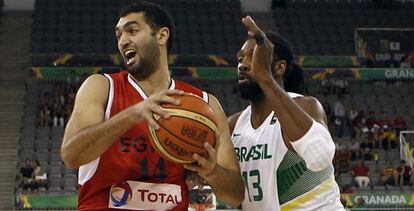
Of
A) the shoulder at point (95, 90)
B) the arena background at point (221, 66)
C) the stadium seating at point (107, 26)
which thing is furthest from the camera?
the stadium seating at point (107, 26)

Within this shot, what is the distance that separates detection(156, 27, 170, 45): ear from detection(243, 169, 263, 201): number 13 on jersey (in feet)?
2.76

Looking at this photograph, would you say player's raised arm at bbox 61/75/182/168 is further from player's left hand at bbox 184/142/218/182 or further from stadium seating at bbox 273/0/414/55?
stadium seating at bbox 273/0/414/55

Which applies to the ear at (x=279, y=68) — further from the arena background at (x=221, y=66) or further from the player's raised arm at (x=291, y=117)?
the arena background at (x=221, y=66)

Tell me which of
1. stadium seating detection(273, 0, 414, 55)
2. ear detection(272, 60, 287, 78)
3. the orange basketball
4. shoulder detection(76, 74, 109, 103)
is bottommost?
the orange basketball

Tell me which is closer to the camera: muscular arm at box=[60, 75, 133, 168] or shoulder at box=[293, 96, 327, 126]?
muscular arm at box=[60, 75, 133, 168]

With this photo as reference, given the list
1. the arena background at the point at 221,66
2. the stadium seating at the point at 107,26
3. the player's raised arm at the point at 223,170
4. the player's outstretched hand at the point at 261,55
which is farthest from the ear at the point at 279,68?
the stadium seating at the point at 107,26

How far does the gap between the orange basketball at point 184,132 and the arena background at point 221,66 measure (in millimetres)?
11755

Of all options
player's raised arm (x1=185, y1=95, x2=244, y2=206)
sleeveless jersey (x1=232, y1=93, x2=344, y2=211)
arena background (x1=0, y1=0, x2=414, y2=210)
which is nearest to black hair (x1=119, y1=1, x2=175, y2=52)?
player's raised arm (x1=185, y1=95, x2=244, y2=206)

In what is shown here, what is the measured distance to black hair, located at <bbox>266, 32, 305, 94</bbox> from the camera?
421 centimetres

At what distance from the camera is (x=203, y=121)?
333 cm

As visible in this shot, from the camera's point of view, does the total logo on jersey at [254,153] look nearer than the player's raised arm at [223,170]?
No

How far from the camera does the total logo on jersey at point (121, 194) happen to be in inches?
139

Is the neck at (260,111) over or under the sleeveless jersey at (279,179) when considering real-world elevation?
over

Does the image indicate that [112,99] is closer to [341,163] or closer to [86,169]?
[86,169]
